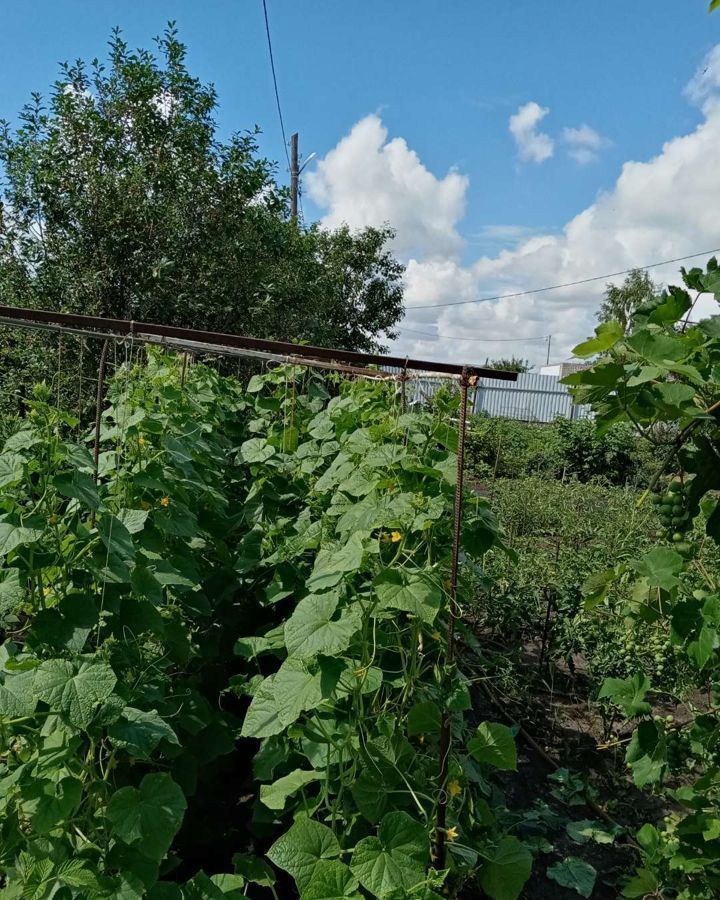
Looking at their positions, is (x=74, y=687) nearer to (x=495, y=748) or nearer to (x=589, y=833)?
(x=495, y=748)

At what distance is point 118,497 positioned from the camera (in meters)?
2.04

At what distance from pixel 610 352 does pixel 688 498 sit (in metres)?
0.39

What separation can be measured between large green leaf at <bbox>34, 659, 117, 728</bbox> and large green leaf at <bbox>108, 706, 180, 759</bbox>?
0.11 metres

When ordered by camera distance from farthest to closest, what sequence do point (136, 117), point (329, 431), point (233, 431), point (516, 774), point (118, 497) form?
point (136, 117), point (233, 431), point (516, 774), point (329, 431), point (118, 497)

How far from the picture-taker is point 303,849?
58.1 inches

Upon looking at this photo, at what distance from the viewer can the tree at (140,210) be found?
264 inches

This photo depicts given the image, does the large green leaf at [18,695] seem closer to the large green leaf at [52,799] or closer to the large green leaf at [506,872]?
the large green leaf at [52,799]

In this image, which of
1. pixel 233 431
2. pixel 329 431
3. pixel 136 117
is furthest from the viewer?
pixel 136 117

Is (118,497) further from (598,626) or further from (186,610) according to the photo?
(598,626)

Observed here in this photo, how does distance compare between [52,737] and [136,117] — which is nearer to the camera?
[52,737]

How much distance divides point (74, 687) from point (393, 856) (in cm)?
71

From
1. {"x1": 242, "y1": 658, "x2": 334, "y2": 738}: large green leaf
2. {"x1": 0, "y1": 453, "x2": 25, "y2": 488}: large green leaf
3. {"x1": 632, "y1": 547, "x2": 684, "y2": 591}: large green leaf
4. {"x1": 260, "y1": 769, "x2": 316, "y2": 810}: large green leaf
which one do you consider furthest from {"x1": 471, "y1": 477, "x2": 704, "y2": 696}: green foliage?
{"x1": 0, "y1": 453, "x2": 25, "y2": 488}: large green leaf

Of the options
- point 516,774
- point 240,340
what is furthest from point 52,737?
point 516,774

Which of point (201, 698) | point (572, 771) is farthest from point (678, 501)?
point (572, 771)
